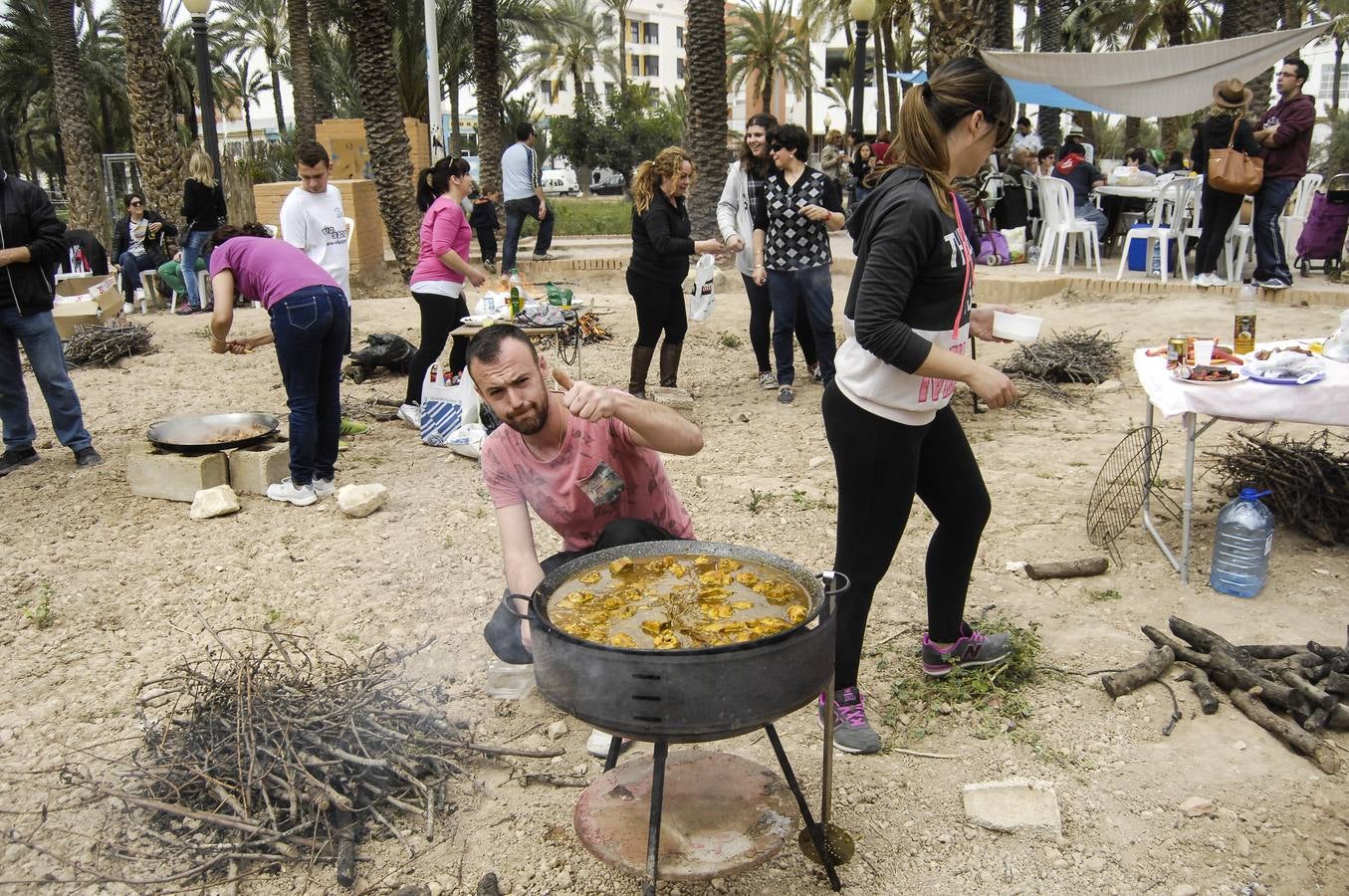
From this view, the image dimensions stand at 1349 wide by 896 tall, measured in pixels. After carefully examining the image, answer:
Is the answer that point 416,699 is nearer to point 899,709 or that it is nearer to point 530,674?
point 530,674

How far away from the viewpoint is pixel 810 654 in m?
2.22

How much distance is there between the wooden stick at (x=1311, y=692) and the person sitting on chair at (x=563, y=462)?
6.90 ft

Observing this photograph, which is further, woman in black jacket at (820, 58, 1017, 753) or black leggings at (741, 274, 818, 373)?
black leggings at (741, 274, 818, 373)

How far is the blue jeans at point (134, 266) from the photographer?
13.2 m

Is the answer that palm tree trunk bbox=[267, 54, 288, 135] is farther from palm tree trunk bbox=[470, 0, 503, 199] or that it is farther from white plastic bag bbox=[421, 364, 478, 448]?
white plastic bag bbox=[421, 364, 478, 448]

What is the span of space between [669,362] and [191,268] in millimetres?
8109

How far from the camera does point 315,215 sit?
255 inches

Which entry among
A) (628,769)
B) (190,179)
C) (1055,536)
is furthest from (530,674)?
(190,179)

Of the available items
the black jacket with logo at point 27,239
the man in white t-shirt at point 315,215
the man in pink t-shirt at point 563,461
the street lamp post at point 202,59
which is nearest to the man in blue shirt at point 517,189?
the street lamp post at point 202,59

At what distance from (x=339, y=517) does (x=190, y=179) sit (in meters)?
7.88

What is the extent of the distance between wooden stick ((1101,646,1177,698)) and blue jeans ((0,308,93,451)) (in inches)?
245

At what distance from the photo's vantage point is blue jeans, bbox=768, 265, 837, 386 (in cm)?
727

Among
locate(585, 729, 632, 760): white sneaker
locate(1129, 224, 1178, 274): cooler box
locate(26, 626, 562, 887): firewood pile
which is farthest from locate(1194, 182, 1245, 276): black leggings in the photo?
locate(26, 626, 562, 887): firewood pile

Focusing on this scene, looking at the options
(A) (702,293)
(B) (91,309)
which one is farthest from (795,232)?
(B) (91,309)
